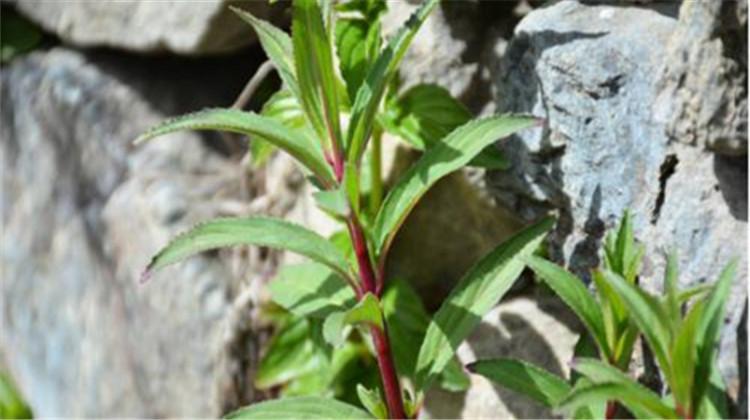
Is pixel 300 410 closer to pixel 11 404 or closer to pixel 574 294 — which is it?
pixel 574 294

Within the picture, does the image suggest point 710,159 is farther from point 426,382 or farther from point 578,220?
point 426,382

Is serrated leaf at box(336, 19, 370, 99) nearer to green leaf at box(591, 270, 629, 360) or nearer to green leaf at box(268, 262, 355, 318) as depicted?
green leaf at box(268, 262, 355, 318)

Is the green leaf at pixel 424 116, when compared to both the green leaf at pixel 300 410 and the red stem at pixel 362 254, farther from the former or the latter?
the green leaf at pixel 300 410

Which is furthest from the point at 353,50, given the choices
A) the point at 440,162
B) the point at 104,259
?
the point at 104,259

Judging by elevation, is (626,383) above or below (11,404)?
above

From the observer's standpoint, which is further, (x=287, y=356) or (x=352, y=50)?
(x=287, y=356)

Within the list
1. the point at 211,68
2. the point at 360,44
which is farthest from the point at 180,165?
the point at 360,44

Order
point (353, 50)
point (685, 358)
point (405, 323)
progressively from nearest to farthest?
point (685, 358) → point (353, 50) → point (405, 323)
